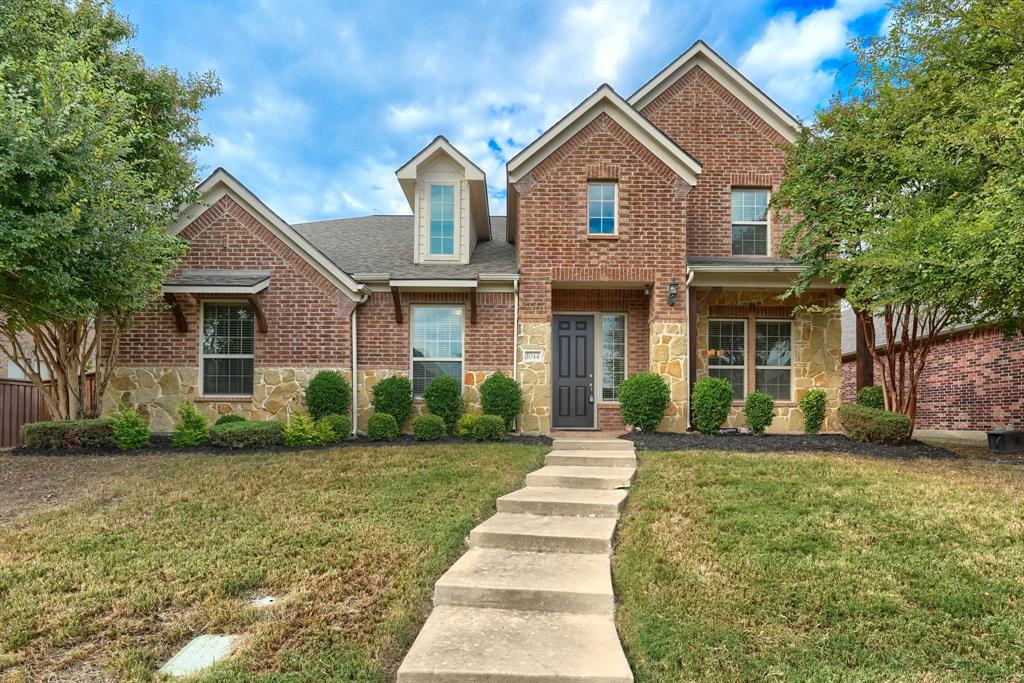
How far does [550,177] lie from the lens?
10.8 m

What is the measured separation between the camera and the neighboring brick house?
1268 centimetres

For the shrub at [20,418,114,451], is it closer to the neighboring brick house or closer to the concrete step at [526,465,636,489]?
the concrete step at [526,465,636,489]

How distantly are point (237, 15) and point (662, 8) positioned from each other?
7686 mm

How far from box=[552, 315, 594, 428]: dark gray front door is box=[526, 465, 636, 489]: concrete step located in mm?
4146

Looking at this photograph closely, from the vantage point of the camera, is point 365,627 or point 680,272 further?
point 680,272

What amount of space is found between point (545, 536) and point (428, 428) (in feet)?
15.8

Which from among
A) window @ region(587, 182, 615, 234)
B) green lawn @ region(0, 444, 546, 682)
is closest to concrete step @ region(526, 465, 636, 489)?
green lawn @ region(0, 444, 546, 682)

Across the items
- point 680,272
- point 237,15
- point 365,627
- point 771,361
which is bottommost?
point 365,627

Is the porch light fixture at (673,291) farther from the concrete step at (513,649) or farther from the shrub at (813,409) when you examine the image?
the concrete step at (513,649)

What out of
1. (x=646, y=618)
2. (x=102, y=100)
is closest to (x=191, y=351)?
(x=102, y=100)

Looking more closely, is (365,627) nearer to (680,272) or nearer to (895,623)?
(895,623)

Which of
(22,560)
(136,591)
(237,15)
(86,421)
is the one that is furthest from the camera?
(237,15)

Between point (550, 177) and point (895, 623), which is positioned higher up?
point (550, 177)

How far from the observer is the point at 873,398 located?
33.4 feet
